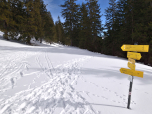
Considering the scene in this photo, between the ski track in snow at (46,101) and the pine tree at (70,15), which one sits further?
the pine tree at (70,15)

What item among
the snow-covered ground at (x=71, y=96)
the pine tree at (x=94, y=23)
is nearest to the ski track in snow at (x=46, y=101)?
the snow-covered ground at (x=71, y=96)

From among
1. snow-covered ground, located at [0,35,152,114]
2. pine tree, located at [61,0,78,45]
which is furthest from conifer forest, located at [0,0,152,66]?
snow-covered ground, located at [0,35,152,114]

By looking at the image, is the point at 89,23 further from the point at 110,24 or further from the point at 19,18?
the point at 19,18

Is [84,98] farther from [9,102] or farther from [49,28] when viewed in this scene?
A: [49,28]

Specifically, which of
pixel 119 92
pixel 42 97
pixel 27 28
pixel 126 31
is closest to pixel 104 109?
pixel 119 92

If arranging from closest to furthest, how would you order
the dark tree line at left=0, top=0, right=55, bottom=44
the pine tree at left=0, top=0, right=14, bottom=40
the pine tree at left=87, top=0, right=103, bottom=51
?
the pine tree at left=0, top=0, right=14, bottom=40
the dark tree line at left=0, top=0, right=55, bottom=44
the pine tree at left=87, top=0, right=103, bottom=51

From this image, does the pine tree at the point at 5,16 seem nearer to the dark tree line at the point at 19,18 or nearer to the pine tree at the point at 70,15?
the dark tree line at the point at 19,18

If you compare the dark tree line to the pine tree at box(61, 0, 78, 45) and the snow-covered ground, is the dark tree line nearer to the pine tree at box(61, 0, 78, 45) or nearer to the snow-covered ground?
the pine tree at box(61, 0, 78, 45)

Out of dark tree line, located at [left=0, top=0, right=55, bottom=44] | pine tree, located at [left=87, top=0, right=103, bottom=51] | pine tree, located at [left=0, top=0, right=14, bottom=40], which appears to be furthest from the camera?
pine tree, located at [left=87, top=0, right=103, bottom=51]

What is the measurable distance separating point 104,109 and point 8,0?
26248 millimetres

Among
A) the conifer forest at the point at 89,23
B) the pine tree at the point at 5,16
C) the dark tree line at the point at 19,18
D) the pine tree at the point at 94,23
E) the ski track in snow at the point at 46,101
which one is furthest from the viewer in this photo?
the pine tree at the point at 94,23

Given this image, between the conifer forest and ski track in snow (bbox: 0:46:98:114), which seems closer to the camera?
ski track in snow (bbox: 0:46:98:114)

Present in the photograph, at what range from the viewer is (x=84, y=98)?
3.22m

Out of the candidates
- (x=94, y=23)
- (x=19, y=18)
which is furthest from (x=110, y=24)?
(x=19, y=18)
